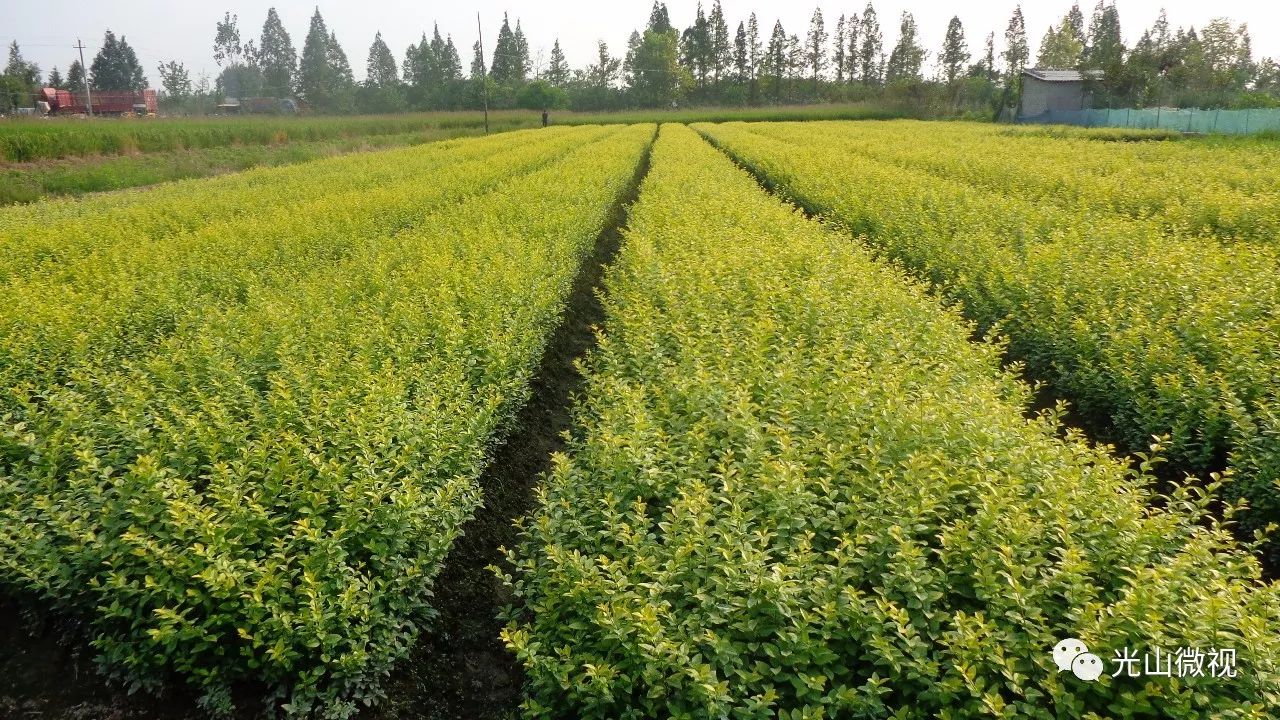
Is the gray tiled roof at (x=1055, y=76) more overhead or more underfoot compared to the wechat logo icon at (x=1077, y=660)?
more overhead

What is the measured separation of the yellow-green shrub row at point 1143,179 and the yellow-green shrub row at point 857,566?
8450 millimetres

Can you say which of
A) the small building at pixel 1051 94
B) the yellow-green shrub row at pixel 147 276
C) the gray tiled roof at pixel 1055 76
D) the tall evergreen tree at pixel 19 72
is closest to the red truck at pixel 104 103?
the tall evergreen tree at pixel 19 72

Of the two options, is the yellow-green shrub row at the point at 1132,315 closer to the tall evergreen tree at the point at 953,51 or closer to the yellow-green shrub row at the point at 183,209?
the yellow-green shrub row at the point at 183,209

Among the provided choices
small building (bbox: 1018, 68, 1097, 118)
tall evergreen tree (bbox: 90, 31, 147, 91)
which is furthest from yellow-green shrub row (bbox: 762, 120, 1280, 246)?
tall evergreen tree (bbox: 90, 31, 147, 91)

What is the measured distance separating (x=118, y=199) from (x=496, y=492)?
50.0 ft

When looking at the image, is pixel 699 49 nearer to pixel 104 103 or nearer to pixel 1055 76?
pixel 1055 76

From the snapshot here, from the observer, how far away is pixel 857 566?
10.8 feet

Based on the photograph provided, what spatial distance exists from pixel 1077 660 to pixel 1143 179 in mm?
15714

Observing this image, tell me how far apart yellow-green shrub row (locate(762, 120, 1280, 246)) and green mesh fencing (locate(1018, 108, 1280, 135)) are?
37.2 feet

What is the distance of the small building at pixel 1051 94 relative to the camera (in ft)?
197

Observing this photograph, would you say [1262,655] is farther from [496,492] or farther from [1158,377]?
[496,492]

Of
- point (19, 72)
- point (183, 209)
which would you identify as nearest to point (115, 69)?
point (19, 72)

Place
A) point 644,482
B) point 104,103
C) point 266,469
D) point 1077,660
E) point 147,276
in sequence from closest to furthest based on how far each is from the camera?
point 1077,660, point 644,482, point 266,469, point 147,276, point 104,103

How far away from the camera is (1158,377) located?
18.6 feet
